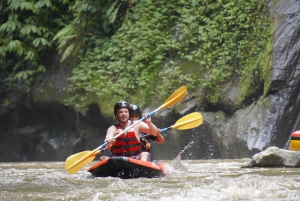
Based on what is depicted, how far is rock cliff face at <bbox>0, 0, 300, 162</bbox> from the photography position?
9.77 metres

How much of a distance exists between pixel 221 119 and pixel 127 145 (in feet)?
11.8

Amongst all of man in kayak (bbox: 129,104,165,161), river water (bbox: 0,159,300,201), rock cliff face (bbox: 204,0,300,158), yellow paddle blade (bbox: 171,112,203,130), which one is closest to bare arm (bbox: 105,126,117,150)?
man in kayak (bbox: 129,104,165,161)

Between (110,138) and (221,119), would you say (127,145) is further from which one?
(221,119)

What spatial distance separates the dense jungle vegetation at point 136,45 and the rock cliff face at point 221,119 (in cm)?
23

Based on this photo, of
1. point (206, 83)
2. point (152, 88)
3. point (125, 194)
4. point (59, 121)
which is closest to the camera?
point (125, 194)

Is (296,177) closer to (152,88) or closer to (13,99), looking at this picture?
(152,88)

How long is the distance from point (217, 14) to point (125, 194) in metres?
6.99

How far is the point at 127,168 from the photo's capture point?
21.4 ft

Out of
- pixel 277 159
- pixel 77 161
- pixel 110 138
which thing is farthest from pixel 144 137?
pixel 277 159

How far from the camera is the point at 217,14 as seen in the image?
11281 mm

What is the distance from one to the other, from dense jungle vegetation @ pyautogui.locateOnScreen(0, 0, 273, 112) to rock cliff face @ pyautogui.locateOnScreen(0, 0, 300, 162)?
0.74ft

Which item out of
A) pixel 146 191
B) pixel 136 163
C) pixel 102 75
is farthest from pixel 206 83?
pixel 146 191

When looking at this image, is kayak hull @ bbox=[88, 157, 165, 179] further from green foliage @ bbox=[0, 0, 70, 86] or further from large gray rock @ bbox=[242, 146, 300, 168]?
green foliage @ bbox=[0, 0, 70, 86]

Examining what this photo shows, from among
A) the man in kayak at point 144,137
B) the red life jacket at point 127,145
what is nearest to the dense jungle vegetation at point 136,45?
the man in kayak at point 144,137
